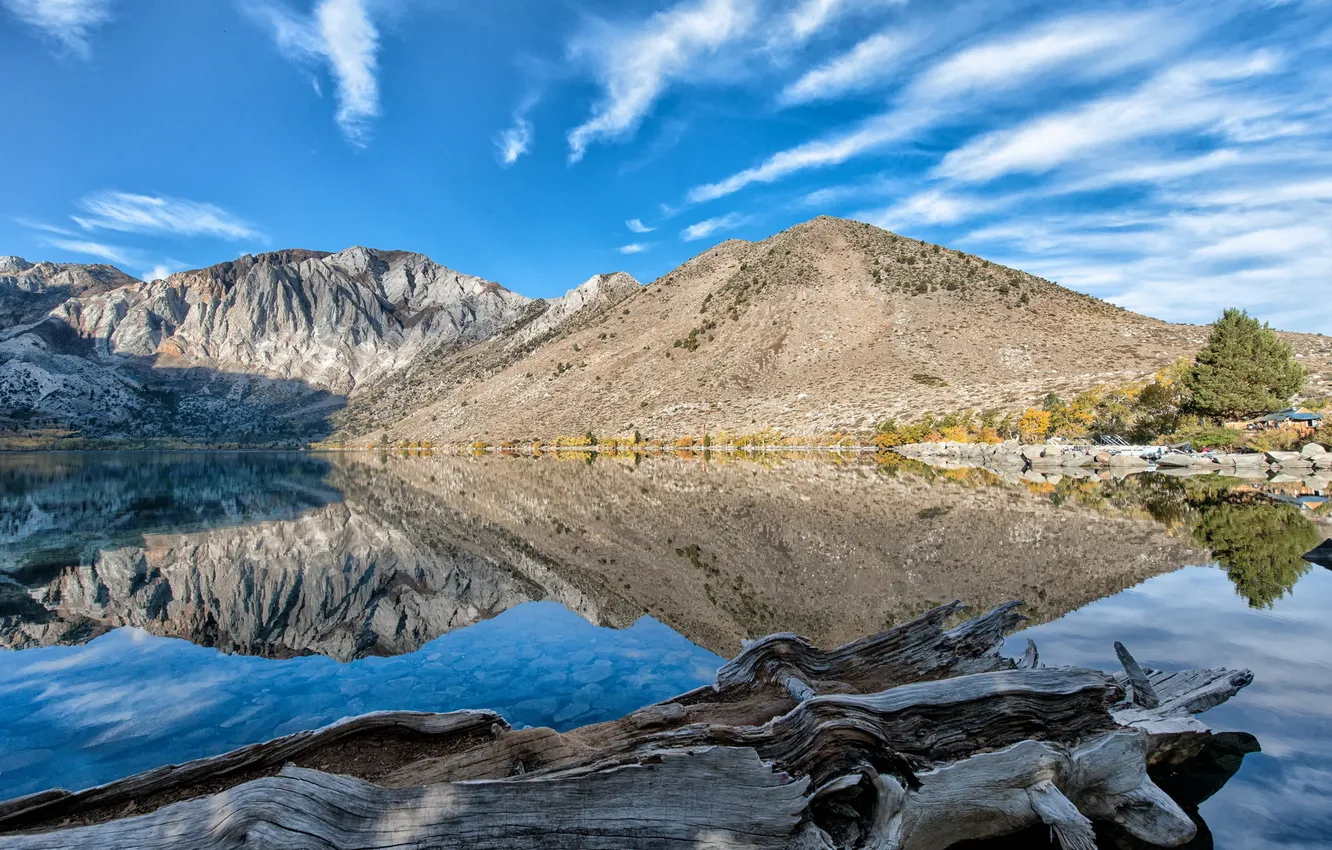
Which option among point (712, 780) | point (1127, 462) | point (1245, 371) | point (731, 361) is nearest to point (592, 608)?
point (712, 780)

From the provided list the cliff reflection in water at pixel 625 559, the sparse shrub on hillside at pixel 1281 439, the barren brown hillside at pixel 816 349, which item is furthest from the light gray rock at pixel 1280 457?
the barren brown hillside at pixel 816 349

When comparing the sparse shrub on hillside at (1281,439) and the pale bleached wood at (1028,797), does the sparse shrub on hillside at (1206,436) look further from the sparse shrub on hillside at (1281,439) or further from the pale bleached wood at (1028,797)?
the pale bleached wood at (1028,797)

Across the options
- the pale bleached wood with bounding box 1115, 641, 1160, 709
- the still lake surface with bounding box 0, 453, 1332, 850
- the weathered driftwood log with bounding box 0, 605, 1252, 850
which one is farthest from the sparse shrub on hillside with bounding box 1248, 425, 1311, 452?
the weathered driftwood log with bounding box 0, 605, 1252, 850

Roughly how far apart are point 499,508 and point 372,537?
6.66 m

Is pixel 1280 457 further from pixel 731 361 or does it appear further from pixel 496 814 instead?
pixel 731 361

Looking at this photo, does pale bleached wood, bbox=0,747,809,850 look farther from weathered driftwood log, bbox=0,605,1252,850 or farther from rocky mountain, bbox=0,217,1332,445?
rocky mountain, bbox=0,217,1332,445

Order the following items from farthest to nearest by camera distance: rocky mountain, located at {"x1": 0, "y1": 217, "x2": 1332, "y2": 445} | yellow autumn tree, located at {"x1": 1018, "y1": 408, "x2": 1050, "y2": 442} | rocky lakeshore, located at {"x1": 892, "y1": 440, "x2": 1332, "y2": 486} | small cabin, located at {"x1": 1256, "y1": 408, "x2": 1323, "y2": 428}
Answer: rocky mountain, located at {"x1": 0, "y1": 217, "x2": 1332, "y2": 445} → yellow autumn tree, located at {"x1": 1018, "y1": 408, "x2": 1050, "y2": 442} → small cabin, located at {"x1": 1256, "y1": 408, "x2": 1323, "y2": 428} → rocky lakeshore, located at {"x1": 892, "y1": 440, "x2": 1332, "y2": 486}

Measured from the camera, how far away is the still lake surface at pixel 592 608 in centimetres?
633

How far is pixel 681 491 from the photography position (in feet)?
92.2

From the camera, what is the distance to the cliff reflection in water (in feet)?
33.6

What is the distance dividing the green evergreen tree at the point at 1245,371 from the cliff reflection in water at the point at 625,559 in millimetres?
19892

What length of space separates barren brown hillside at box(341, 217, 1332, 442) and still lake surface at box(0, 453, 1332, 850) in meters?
49.5

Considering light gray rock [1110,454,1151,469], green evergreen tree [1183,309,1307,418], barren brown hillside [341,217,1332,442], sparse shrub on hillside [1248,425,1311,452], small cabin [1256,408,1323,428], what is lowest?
light gray rock [1110,454,1151,469]

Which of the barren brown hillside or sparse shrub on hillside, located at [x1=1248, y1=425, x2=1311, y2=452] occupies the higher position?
the barren brown hillside
